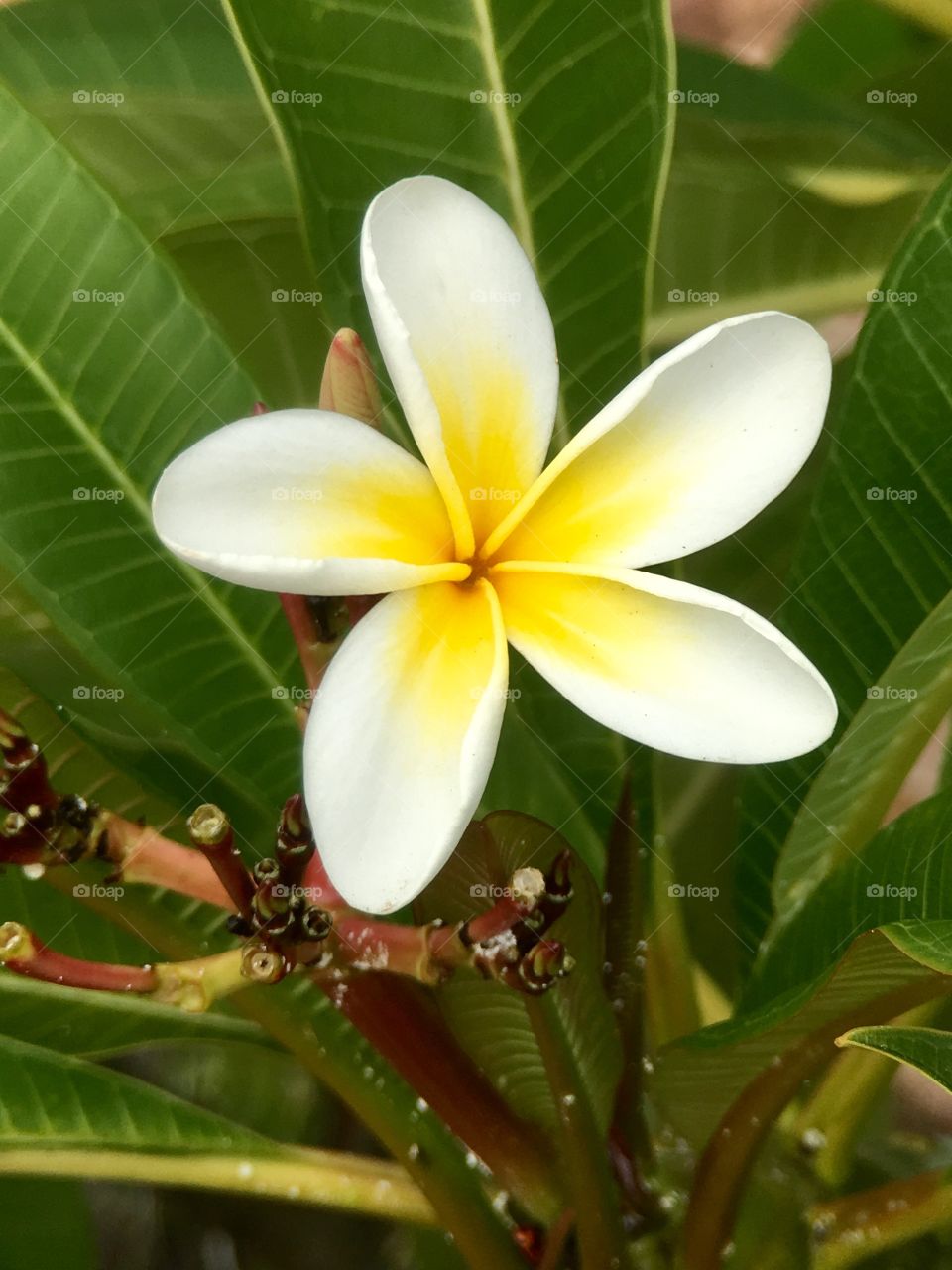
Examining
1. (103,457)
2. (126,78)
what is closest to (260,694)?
(103,457)

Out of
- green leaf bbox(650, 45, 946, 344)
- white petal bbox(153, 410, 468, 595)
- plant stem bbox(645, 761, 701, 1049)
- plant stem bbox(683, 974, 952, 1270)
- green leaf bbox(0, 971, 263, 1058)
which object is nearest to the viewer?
white petal bbox(153, 410, 468, 595)

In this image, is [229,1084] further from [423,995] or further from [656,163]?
[656,163]

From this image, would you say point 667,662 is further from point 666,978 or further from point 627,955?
point 666,978

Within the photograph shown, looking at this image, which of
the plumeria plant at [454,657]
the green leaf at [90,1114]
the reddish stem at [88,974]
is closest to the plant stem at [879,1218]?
the plumeria plant at [454,657]

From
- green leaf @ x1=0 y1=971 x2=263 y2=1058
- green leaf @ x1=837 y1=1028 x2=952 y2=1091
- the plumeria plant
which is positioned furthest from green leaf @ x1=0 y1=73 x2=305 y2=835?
green leaf @ x1=837 y1=1028 x2=952 y2=1091

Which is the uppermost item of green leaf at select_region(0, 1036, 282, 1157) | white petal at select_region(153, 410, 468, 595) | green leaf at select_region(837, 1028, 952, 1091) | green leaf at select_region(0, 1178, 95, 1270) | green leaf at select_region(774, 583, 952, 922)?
white petal at select_region(153, 410, 468, 595)

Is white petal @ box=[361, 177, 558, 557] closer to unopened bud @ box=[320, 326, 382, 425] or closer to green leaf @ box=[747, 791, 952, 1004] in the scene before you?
unopened bud @ box=[320, 326, 382, 425]

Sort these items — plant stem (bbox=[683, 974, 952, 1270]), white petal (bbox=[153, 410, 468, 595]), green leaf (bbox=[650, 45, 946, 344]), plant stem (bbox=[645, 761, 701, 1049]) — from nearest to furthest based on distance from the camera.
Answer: white petal (bbox=[153, 410, 468, 595]) → plant stem (bbox=[683, 974, 952, 1270]) → plant stem (bbox=[645, 761, 701, 1049]) → green leaf (bbox=[650, 45, 946, 344])

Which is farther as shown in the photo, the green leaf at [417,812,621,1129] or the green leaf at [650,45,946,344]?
the green leaf at [650,45,946,344]

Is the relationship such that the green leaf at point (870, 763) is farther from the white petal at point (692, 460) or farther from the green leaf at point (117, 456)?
the green leaf at point (117, 456)
